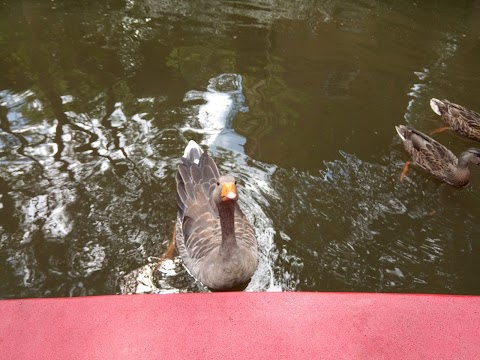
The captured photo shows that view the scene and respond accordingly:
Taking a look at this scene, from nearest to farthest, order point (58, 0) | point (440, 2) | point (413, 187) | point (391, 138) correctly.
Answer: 1. point (413, 187)
2. point (391, 138)
3. point (58, 0)
4. point (440, 2)

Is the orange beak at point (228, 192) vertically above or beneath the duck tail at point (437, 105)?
above

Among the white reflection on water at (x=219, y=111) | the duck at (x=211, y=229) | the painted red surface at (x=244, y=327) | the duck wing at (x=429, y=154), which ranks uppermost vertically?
the painted red surface at (x=244, y=327)

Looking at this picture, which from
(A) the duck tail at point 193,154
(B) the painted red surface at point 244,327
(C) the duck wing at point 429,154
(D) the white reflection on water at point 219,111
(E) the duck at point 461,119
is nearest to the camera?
(B) the painted red surface at point 244,327

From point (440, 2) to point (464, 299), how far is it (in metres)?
12.0

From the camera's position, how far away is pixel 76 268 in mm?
3684

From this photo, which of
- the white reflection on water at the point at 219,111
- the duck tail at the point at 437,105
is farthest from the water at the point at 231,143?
the duck tail at the point at 437,105

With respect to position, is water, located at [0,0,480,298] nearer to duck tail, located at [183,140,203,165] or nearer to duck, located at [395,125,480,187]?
duck, located at [395,125,480,187]

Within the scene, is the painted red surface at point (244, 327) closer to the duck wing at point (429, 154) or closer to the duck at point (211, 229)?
the duck at point (211, 229)

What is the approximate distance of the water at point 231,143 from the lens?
3.84m

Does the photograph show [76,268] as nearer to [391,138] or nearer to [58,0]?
[391,138]

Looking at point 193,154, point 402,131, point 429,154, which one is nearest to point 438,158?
point 429,154

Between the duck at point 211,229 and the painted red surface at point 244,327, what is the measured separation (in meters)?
1.13

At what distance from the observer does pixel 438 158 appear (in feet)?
17.7

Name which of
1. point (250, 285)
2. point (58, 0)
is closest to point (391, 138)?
point (250, 285)
